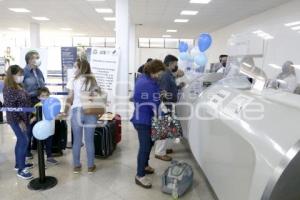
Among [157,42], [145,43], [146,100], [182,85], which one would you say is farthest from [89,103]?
[157,42]

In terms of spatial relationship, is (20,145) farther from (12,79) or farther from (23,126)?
(12,79)

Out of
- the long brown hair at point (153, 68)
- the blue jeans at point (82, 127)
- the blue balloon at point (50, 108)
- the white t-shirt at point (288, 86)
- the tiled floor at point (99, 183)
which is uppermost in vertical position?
the long brown hair at point (153, 68)

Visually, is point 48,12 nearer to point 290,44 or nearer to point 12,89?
point 12,89

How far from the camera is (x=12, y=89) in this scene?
8.27ft

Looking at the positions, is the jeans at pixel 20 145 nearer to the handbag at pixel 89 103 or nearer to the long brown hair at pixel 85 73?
the handbag at pixel 89 103

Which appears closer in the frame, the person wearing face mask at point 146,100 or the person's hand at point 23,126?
the person wearing face mask at point 146,100

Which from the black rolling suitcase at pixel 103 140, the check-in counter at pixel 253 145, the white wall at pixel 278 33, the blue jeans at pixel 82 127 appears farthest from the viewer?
the white wall at pixel 278 33

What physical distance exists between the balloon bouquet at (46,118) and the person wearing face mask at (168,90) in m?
1.15

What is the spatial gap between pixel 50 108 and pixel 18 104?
398 millimetres

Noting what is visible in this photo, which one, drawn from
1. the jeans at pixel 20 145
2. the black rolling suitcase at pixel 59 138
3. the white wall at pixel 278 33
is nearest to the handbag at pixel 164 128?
the jeans at pixel 20 145

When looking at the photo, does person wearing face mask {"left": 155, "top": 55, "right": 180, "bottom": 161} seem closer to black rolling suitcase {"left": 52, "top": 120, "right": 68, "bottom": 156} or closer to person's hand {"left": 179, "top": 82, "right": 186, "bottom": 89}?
person's hand {"left": 179, "top": 82, "right": 186, "bottom": 89}

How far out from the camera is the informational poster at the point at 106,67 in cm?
508

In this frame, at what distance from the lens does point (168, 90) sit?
10.2ft

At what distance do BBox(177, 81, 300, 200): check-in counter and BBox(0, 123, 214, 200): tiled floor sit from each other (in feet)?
2.13
